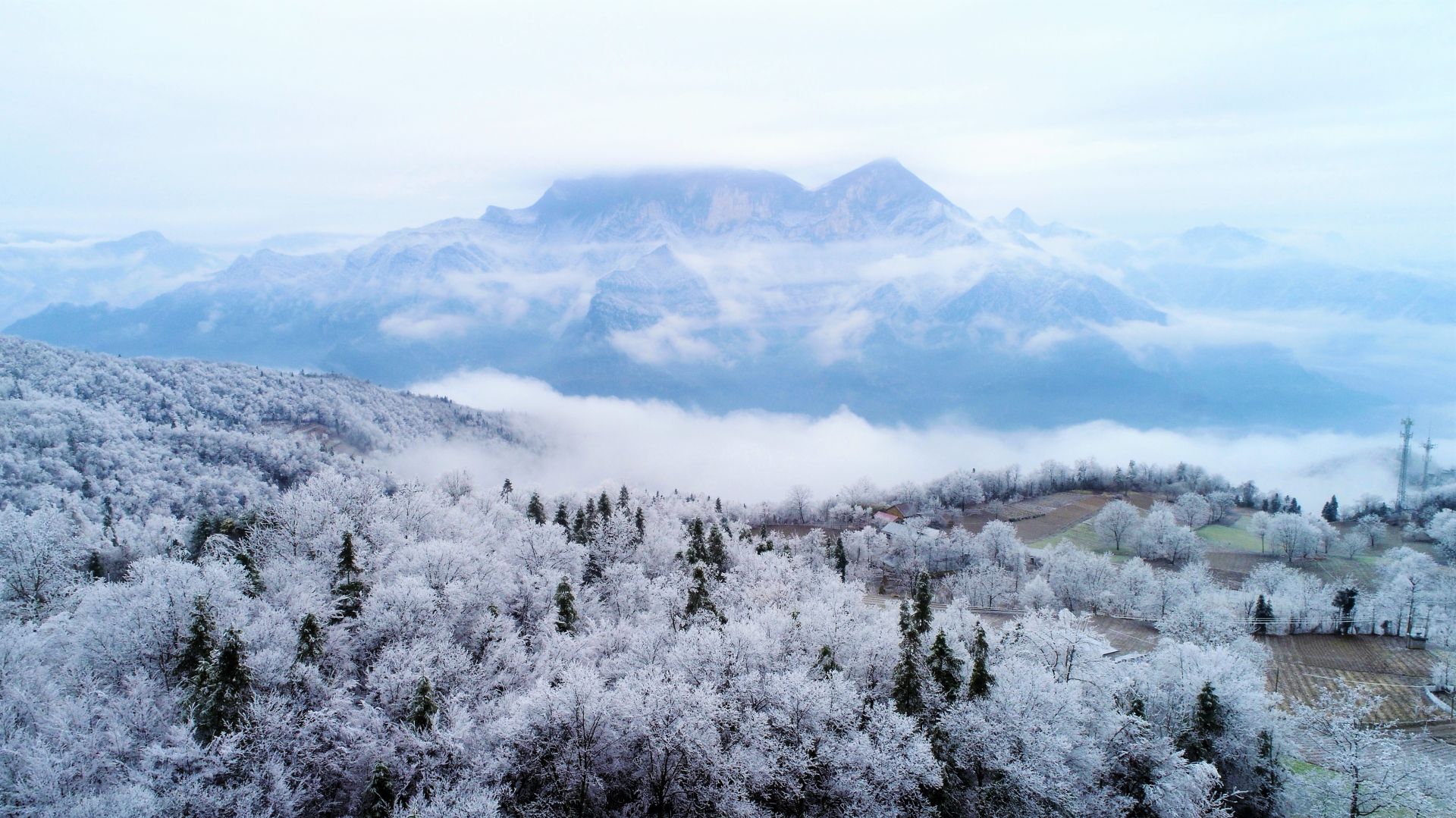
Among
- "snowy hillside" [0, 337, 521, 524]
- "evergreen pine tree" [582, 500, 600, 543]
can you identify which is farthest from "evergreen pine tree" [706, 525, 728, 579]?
"snowy hillside" [0, 337, 521, 524]

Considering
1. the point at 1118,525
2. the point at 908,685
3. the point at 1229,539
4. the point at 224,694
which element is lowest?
the point at 1229,539

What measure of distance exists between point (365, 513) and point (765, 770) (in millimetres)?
47943

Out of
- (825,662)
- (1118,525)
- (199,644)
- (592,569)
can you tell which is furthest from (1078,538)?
(199,644)

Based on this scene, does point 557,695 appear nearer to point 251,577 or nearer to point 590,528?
point 251,577

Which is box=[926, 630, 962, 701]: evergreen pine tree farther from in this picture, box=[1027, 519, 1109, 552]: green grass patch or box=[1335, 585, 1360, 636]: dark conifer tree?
box=[1027, 519, 1109, 552]: green grass patch

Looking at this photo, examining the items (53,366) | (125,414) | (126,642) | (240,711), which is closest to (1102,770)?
(240,711)

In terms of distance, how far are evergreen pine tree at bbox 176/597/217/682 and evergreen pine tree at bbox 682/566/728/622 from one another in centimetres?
2970

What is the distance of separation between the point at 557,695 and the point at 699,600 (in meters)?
21.8

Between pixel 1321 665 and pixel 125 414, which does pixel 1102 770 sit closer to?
pixel 1321 665

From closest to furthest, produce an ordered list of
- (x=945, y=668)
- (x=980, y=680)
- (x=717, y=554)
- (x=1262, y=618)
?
(x=980, y=680)
(x=945, y=668)
(x=717, y=554)
(x=1262, y=618)

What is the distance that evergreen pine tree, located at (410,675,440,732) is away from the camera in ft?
106

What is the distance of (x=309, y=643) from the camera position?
120 ft

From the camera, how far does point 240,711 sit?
31.0 m

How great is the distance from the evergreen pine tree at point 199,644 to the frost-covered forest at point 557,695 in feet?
0.76
